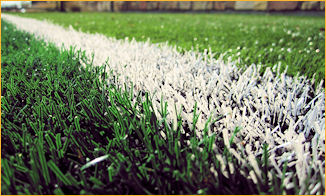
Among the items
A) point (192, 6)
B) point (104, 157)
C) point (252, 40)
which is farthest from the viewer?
point (192, 6)

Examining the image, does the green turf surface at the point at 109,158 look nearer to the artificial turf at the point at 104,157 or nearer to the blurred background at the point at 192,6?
the artificial turf at the point at 104,157

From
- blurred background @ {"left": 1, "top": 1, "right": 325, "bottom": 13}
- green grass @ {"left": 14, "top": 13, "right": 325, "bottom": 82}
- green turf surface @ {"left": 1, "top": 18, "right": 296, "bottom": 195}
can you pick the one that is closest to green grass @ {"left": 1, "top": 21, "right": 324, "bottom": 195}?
green turf surface @ {"left": 1, "top": 18, "right": 296, "bottom": 195}

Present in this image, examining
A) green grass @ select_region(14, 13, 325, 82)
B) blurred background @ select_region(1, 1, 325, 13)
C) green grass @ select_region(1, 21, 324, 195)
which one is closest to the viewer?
green grass @ select_region(1, 21, 324, 195)

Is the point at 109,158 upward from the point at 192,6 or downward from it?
downward

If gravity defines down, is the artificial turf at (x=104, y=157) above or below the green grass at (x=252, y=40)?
below

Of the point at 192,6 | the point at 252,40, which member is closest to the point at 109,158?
the point at 252,40

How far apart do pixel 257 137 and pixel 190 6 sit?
19.7 m

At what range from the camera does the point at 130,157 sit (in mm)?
982

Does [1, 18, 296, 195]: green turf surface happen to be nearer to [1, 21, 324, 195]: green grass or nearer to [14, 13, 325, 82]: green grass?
[1, 21, 324, 195]: green grass

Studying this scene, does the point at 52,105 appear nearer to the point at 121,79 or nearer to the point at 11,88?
the point at 11,88

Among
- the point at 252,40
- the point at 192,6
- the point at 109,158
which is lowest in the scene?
the point at 109,158

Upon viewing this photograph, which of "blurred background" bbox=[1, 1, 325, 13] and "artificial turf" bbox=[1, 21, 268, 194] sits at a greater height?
"blurred background" bbox=[1, 1, 325, 13]

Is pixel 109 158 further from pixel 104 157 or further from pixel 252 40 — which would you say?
pixel 252 40

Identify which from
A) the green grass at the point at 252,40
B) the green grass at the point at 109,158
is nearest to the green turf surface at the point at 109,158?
the green grass at the point at 109,158
